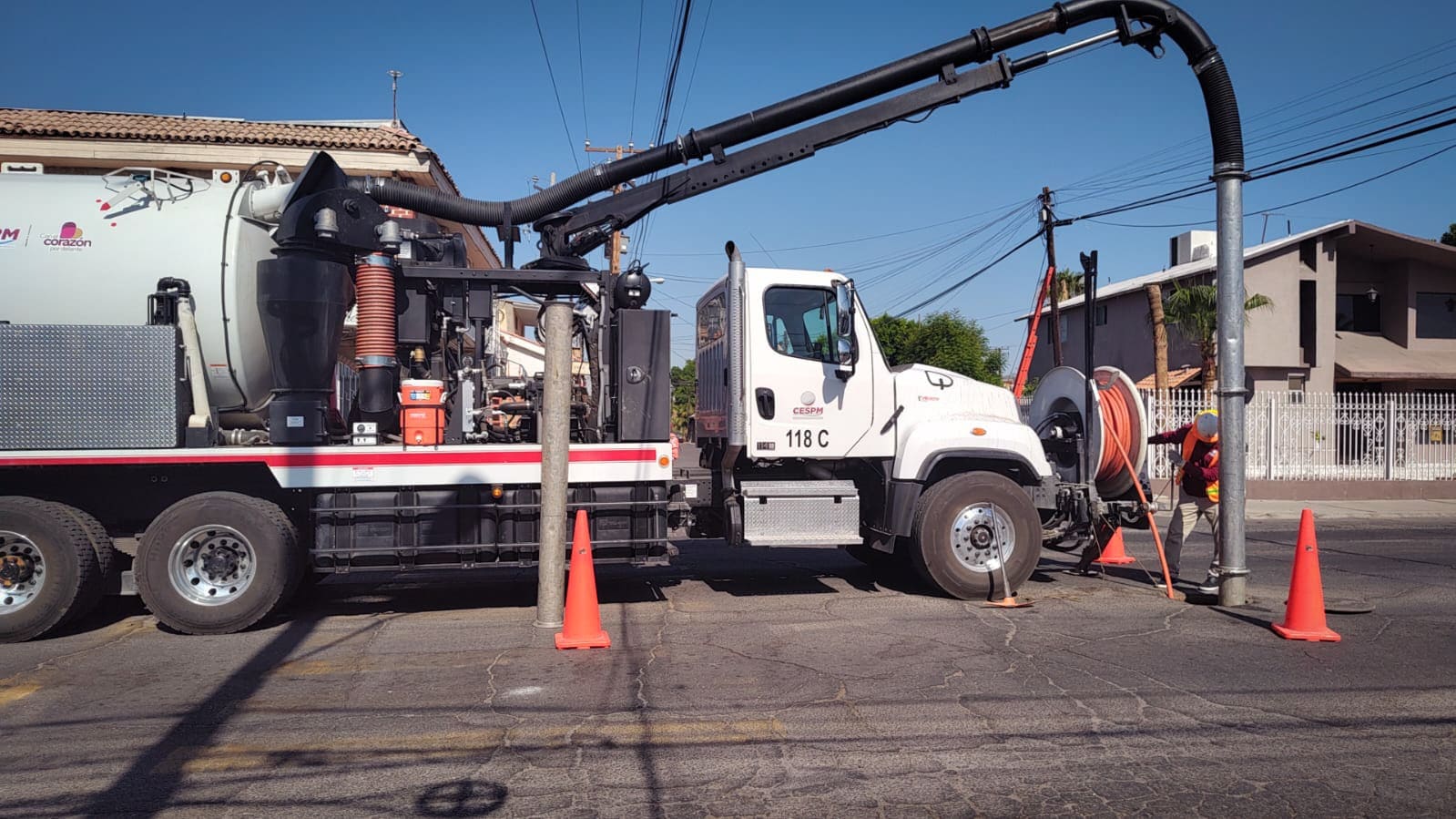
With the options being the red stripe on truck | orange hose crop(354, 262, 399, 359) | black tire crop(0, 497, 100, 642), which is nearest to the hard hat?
the red stripe on truck

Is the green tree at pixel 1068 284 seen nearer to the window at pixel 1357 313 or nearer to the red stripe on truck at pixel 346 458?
the window at pixel 1357 313

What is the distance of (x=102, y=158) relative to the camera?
690 inches

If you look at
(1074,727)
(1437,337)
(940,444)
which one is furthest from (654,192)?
(1437,337)

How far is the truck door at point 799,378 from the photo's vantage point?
864 cm

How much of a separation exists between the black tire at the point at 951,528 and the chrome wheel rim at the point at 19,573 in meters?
6.67

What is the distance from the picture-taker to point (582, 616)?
23.6 feet

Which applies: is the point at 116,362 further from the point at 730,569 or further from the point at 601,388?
the point at 730,569

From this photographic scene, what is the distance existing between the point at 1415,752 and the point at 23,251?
31.6ft

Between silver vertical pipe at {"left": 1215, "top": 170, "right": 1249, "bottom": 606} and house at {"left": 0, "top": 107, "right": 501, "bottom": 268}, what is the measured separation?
39.1 ft

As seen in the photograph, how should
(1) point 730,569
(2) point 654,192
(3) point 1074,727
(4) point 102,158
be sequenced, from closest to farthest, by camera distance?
(3) point 1074,727 < (2) point 654,192 < (1) point 730,569 < (4) point 102,158

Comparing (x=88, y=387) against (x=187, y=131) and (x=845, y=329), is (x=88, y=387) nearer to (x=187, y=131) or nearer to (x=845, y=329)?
(x=845, y=329)

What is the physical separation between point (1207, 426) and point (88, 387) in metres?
9.18

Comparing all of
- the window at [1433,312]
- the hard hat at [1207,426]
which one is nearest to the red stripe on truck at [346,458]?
the hard hat at [1207,426]

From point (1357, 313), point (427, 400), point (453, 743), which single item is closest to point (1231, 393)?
point (427, 400)
